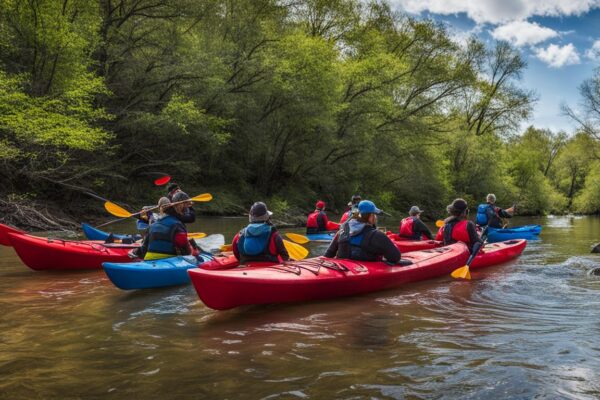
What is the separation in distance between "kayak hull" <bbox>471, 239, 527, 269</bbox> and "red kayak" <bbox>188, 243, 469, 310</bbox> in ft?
5.04

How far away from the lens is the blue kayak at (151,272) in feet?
17.7

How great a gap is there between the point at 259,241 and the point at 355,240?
121cm

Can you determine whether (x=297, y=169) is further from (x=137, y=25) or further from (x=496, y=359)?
(x=496, y=359)

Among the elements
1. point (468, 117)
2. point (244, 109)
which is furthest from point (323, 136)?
point (468, 117)

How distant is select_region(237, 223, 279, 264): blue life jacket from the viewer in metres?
5.60

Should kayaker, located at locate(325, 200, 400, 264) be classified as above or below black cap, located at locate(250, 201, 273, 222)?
below

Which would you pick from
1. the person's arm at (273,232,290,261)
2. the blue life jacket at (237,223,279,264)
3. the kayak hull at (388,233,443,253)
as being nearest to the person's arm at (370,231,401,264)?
the person's arm at (273,232,290,261)

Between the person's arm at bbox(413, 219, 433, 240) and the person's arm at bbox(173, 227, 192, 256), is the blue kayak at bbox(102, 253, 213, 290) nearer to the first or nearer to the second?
the person's arm at bbox(173, 227, 192, 256)

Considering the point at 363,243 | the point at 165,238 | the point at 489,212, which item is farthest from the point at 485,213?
the point at 165,238

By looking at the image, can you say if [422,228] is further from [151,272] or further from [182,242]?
[151,272]

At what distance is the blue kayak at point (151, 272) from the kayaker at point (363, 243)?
1.86 metres

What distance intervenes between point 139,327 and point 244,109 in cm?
1536

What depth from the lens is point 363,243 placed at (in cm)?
593

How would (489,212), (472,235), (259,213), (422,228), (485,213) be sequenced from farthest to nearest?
(485,213), (489,212), (422,228), (472,235), (259,213)
